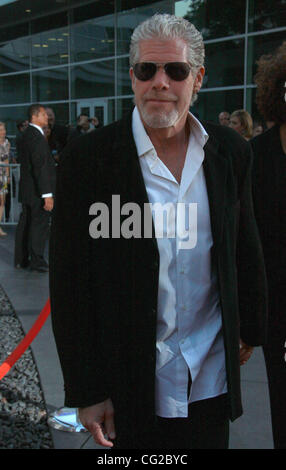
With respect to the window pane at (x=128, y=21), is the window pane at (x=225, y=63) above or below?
below

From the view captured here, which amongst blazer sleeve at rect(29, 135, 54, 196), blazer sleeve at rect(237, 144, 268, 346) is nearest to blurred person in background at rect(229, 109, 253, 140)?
blazer sleeve at rect(29, 135, 54, 196)

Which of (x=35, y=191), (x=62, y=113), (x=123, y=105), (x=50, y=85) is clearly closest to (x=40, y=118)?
(x=35, y=191)

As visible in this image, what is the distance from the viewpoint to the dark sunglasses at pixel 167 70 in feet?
5.83

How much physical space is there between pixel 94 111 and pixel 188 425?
17099 millimetres

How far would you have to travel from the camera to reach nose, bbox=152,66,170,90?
178 centimetres

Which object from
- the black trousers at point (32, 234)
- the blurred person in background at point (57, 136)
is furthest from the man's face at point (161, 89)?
the blurred person in background at point (57, 136)

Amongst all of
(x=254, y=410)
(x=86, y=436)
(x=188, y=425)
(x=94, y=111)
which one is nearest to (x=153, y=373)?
(x=188, y=425)

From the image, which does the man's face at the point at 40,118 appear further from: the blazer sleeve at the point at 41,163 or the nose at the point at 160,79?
the nose at the point at 160,79

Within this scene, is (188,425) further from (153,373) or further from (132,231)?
(132,231)

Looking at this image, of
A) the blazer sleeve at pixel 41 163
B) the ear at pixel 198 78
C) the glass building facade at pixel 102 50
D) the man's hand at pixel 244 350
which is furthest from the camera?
the glass building facade at pixel 102 50

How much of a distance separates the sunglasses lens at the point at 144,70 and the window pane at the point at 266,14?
11.2m

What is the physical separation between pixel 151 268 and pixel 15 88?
868 inches

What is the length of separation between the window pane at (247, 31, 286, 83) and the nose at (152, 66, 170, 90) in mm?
11136

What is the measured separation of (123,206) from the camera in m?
1.71
